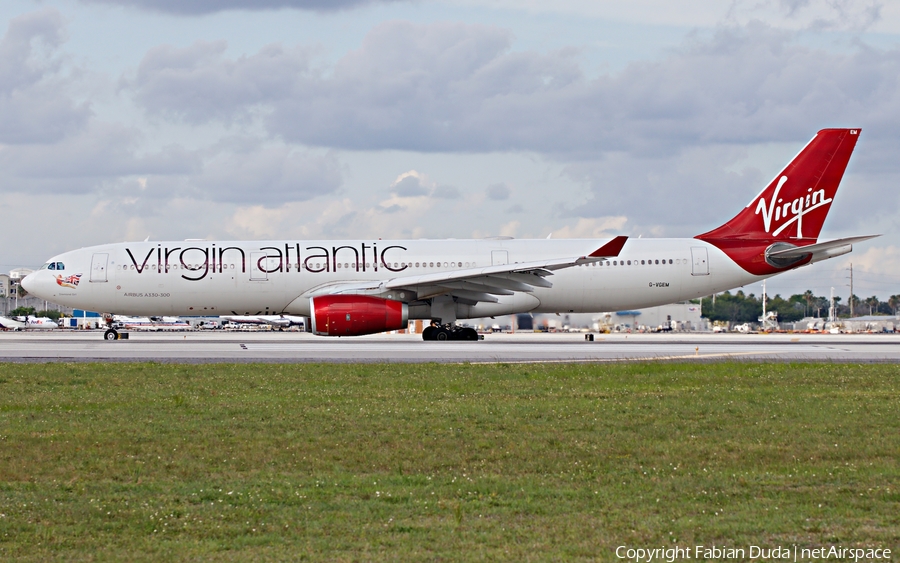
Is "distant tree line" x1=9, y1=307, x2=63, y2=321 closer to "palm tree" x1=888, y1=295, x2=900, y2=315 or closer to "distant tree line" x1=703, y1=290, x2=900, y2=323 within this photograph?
"distant tree line" x1=703, y1=290, x2=900, y2=323

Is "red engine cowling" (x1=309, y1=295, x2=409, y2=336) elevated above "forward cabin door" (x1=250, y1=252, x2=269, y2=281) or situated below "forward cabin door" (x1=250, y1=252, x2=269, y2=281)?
below

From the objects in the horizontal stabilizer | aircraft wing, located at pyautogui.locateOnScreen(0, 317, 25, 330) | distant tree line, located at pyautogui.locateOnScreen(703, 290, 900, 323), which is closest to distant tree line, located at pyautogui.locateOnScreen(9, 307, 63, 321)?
aircraft wing, located at pyautogui.locateOnScreen(0, 317, 25, 330)

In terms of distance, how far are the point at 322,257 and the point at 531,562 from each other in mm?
27404

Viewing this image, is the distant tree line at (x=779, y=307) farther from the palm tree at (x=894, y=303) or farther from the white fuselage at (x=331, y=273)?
the white fuselage at (x=331, y=273)

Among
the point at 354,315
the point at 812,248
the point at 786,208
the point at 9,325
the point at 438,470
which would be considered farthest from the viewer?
the point at 9,325

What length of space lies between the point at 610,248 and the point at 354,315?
28.5 ft

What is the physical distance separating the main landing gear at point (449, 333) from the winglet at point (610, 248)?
616cm

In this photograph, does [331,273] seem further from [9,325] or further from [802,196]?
[9,325]

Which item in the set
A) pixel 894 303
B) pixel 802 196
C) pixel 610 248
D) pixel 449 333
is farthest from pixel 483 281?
pixel 894 303

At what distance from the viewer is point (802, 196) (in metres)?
34.6

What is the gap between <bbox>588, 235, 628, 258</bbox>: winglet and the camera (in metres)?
29.5

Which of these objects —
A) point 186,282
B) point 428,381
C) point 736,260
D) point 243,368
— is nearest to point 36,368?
point 243,368

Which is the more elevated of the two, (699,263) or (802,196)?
(802,196)

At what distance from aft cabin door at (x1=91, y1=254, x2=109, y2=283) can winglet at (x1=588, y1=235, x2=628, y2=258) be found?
1776 centimetres
